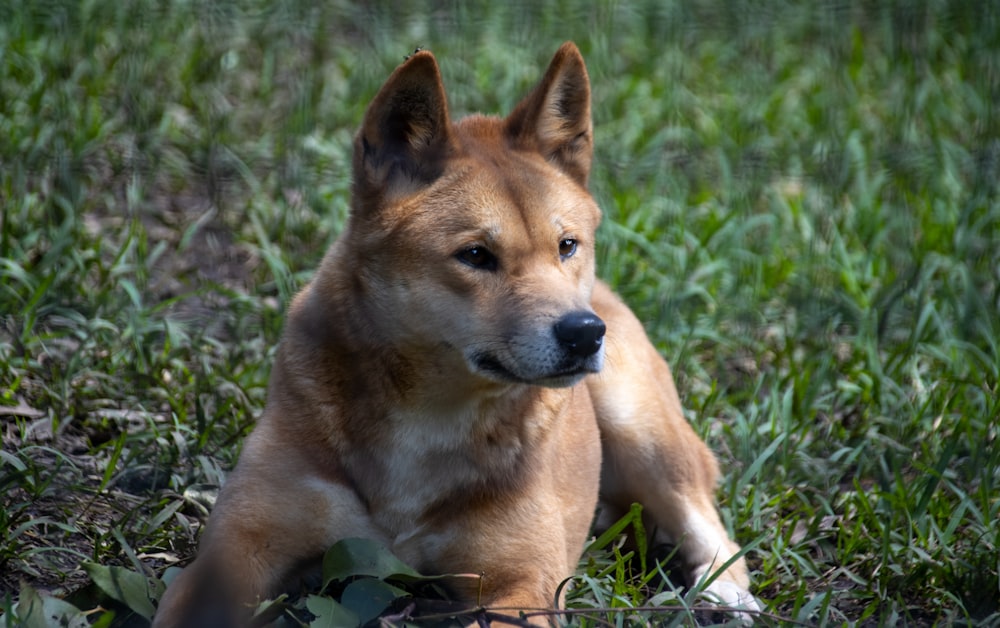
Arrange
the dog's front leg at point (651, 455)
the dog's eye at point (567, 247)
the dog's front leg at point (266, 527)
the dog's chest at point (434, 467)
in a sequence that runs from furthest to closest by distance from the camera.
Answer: the dog's front leg at point (651, 455) → the dog's eye at point (567, 247) → the dog's chest at point (434, 467) → the dog's front leg at point (266, 527)

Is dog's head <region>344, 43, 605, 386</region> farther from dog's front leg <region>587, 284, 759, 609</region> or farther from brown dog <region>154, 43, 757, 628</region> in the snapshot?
dog's front leg <region>587, 284, 759, 609</region>

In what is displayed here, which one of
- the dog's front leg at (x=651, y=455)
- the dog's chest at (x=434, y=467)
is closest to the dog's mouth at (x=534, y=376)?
the dog's chest at (x=434, y=467)

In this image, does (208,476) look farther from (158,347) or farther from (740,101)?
(740,101)

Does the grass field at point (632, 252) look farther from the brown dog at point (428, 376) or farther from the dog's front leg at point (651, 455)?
the brown dog at point (428, 376)

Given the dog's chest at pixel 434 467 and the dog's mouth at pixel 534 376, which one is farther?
the dog's chest at pixel 434 467

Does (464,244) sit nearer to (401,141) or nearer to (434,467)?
(401,141)

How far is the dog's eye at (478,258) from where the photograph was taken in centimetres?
310

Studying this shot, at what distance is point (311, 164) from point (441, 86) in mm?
2635

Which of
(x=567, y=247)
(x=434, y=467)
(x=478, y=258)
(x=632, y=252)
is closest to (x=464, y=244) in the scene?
(x=478, y=258)

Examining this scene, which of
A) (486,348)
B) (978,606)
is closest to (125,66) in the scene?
(486,348)

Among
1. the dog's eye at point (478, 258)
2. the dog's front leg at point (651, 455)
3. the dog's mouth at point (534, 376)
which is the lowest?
the dog's front leg at point (651, 455)

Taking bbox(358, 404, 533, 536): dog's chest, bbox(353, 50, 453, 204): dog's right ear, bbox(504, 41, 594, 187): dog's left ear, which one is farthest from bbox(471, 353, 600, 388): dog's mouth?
bbox(504, 41, 594, 187): dog's left ear

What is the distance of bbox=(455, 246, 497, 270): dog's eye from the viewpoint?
122 inches

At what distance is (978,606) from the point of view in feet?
11.3
